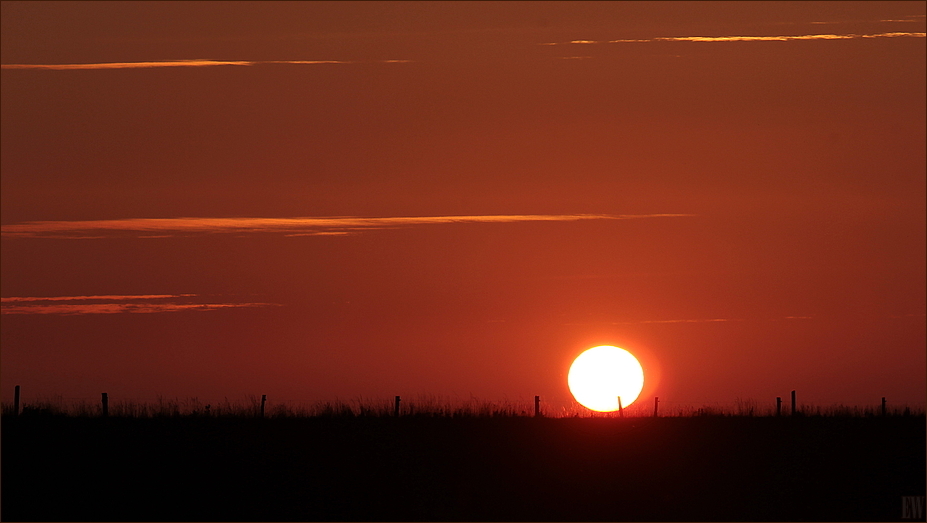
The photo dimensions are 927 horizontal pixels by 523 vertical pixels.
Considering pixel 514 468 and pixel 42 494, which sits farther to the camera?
pixel 514 468

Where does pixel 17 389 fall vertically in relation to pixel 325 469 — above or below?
above

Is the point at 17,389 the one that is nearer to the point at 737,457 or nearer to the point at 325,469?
the point at 325,469

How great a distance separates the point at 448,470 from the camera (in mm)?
37562

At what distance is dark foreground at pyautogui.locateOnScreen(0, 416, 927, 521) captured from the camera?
1378 inches

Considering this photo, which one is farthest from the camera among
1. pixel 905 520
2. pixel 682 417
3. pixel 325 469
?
pixel 682 417

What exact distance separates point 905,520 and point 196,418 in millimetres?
21530

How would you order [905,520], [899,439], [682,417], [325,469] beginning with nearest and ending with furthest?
[905,520]
[325,469]
[899,439]
[682,417]

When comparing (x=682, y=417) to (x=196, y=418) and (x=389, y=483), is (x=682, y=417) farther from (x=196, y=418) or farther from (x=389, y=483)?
(x=196, y=418)

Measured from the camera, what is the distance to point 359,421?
41.6 metres

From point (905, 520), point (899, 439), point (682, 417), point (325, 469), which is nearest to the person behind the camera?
point (905, 520)

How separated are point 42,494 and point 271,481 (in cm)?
621

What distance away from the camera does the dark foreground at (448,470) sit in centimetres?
3500

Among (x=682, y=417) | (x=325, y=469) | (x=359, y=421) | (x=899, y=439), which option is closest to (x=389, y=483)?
(x=325, y=469)

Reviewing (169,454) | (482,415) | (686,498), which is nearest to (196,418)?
(169,454)
